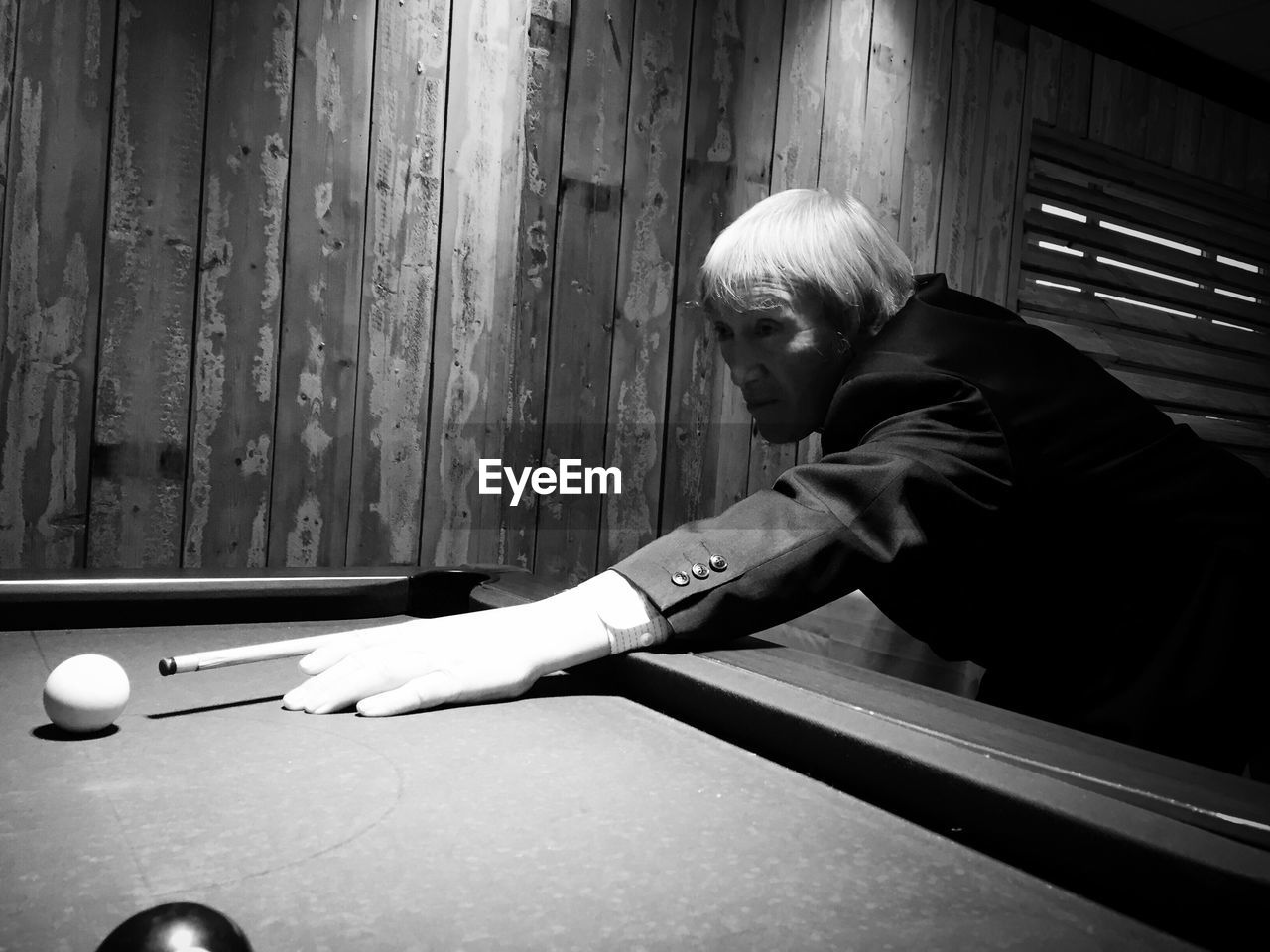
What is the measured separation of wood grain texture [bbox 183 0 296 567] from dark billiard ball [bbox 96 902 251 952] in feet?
7.55

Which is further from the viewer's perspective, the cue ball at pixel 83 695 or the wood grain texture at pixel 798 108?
the wood grain texture at pixel 798 108

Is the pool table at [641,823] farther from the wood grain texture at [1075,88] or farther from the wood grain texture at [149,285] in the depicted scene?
the wood grain texture at [1075,88]

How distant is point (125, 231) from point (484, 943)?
2369mm

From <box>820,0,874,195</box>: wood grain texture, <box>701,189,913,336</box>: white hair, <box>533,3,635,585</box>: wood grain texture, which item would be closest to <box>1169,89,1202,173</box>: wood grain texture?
<box>820,0,874,195</box>: wood grain texture

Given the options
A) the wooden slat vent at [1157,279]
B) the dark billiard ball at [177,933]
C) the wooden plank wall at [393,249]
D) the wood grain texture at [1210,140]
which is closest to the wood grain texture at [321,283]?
the wooden plank wall at [393,249]

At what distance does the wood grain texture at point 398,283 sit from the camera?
9.26 feet

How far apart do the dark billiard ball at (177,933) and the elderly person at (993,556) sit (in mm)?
678

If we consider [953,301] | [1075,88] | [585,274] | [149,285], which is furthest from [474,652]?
[1075,88]

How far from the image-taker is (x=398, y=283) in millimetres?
2859

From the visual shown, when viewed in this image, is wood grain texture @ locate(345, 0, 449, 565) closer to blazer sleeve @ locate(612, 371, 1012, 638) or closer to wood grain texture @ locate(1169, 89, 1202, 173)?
blazer sleeve @ locate(612, 371, 1012, 638)

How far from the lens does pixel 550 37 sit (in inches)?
121

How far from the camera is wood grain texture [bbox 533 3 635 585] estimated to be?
10.3ft

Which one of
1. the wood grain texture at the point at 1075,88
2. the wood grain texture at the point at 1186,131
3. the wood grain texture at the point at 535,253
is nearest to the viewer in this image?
the wood grain texture at the point at 535,253

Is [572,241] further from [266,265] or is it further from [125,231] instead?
[125,231]
